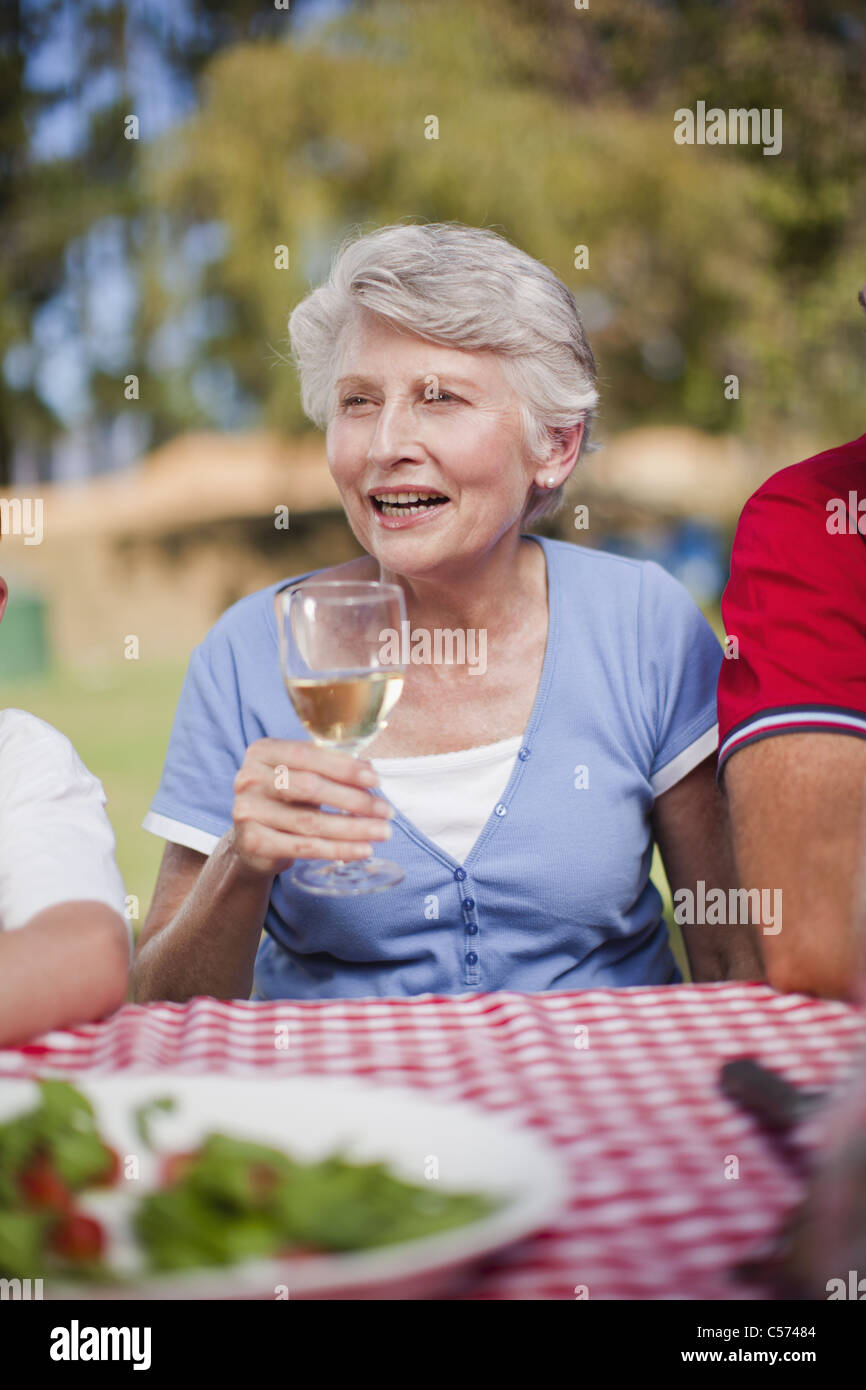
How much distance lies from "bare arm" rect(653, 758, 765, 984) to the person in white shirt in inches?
32.8

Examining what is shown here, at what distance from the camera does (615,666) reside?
6.17ft

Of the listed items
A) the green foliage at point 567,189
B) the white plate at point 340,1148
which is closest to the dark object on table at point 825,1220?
the white plate at point 340,1148

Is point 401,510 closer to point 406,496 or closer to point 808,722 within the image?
point 406,496

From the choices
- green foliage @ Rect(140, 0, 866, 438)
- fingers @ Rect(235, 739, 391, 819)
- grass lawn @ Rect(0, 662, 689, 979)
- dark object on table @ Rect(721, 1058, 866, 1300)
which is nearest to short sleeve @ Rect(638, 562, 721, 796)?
fingers @ Rect(235, 739, 391, 819)

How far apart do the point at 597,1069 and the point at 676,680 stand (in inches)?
34.9

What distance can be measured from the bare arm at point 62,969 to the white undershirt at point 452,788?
2.06ft

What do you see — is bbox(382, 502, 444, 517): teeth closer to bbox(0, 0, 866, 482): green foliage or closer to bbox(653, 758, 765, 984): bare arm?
bbox(653, 758, 765, 984): bare arm

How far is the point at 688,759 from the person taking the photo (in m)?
1.84

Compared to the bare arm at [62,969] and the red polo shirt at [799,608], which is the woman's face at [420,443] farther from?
the bare arm at [62,969]

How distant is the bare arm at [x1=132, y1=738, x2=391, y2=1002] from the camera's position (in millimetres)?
1239

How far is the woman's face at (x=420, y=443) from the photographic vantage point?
174 cm
